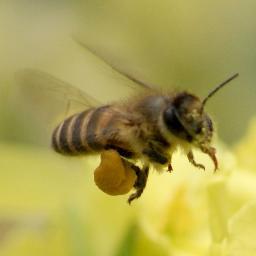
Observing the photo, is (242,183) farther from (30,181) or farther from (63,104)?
(30,181)

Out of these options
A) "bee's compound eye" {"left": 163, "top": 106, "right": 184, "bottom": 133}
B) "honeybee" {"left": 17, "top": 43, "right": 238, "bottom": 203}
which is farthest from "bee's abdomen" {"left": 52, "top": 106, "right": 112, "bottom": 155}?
"bee's compound eye" {"left": 163, "top": 106, "right": 184, "bottom": 133}

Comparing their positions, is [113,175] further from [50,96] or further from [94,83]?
[94,83]

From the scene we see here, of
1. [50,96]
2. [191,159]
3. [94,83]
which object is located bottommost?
[94,83]

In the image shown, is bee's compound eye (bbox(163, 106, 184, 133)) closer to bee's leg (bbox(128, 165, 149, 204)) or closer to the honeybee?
the honeybee

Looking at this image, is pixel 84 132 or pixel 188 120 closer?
pixel 188 120

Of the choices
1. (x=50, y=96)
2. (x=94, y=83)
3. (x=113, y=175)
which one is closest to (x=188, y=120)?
(x=113, y=175)

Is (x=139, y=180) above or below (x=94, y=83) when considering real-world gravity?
above
